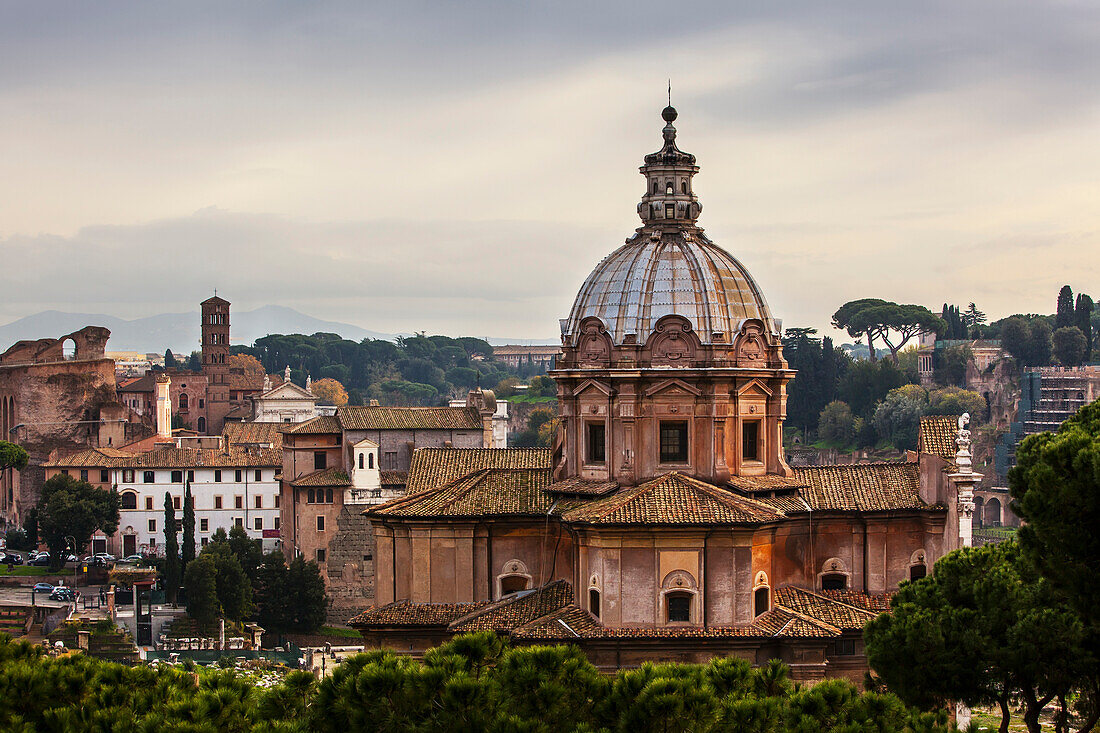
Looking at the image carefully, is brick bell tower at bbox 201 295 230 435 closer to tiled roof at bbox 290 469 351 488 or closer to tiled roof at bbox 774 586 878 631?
tiled roof at bbox 290 469 351 488

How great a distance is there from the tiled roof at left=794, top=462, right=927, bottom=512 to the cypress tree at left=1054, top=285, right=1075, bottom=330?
261 ft

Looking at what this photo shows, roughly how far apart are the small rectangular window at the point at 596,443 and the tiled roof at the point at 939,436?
6.47 metres

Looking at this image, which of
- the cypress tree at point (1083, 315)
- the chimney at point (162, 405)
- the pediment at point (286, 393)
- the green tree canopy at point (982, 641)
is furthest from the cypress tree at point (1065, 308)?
the green tree canopy at point (982, 641)

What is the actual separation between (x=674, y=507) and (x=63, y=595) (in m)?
38.8

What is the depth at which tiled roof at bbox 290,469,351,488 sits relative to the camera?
6306cm

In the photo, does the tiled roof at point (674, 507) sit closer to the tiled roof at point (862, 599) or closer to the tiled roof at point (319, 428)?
the tiled roof at point (862, 599)

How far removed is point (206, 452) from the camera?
246 ft

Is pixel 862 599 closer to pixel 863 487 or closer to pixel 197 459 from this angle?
pixel 863 487

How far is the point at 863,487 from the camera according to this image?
31875 millimetres

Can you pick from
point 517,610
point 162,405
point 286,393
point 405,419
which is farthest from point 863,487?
point 162,405

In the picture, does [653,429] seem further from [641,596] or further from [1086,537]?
[1086,537]

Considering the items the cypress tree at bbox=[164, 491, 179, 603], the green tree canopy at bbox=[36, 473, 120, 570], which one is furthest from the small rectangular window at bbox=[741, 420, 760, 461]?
the green tree canopy at bbox=[36, 473, 120, 570]

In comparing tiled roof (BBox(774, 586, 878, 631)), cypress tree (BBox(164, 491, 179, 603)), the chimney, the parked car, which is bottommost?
the parked car

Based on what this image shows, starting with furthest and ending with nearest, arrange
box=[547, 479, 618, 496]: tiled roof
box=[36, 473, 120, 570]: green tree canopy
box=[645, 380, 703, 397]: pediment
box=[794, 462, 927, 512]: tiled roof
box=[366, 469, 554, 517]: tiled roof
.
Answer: box=[36, 473, 120, 570]: green tree canopy
box=[366, 469, 554, 517]: tiled roof
box=[794, 462, 927, 512]: tiled roof
box=[645, 380, 703, 397]: pediment
box=[547, 479, 618, 496]: tiled roof
